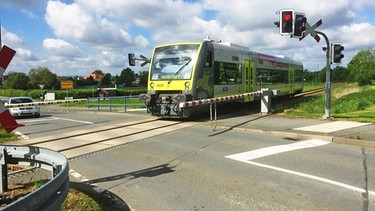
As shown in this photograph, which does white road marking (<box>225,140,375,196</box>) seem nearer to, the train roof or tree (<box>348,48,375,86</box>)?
the train roof

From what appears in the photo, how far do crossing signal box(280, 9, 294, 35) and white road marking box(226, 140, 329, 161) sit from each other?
184 inches

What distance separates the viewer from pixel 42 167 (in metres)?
5.05

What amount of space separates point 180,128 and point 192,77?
99.3 inches

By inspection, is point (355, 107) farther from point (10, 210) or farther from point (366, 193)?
point (10, 210)

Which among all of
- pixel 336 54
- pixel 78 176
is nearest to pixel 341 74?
pixel 336 54

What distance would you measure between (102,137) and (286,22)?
24.2 ft

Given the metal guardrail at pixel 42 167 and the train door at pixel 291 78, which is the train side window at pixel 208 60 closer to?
the metal guardrail at pixel 42 167

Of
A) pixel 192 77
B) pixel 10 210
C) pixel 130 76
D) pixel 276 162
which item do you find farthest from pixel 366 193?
pixel 130 76

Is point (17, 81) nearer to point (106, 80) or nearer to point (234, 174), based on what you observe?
point (106, 80)

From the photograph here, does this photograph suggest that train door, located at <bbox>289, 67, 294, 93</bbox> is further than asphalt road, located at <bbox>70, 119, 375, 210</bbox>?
Yes

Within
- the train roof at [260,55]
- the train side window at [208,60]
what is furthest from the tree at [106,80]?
the train side window at [208,60]

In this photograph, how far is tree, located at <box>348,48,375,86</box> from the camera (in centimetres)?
10331

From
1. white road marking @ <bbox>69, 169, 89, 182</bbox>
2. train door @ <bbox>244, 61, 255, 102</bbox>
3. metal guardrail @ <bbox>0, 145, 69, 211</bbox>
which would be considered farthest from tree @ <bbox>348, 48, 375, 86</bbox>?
metal guardrail @ <bbox>0, 145, 69, 211</bbox>

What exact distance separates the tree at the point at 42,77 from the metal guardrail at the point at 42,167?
117 metres
